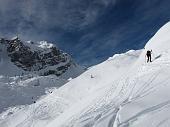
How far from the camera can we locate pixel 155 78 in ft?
83.3

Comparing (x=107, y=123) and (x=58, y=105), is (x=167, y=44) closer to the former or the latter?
(x=58, y=105)

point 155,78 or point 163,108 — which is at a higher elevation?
point 155,78

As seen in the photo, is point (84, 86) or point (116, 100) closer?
point (116, 100)

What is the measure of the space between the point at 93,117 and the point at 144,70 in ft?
38.0

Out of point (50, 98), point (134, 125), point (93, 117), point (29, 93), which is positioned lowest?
point (134, 125)

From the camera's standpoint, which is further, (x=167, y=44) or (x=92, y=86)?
(x=92, y=86)

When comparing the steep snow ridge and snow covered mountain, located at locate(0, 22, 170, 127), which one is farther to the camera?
the steep snow ridge

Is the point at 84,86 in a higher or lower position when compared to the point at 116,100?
higher

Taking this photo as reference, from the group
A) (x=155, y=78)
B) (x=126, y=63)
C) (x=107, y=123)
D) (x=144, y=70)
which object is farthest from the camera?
(x=126, y=63)

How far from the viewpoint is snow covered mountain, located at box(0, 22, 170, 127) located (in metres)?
17.5

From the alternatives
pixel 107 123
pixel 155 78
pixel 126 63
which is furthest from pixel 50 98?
pixel 107 123

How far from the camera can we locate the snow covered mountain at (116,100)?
17.5m

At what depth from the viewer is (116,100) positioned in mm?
23688

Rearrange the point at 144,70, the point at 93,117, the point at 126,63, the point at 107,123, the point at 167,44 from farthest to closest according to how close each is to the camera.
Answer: the point at 126,63 → the point at 167,44 → the point at 144,70 → the point at 93,117 → the point at 107,123
